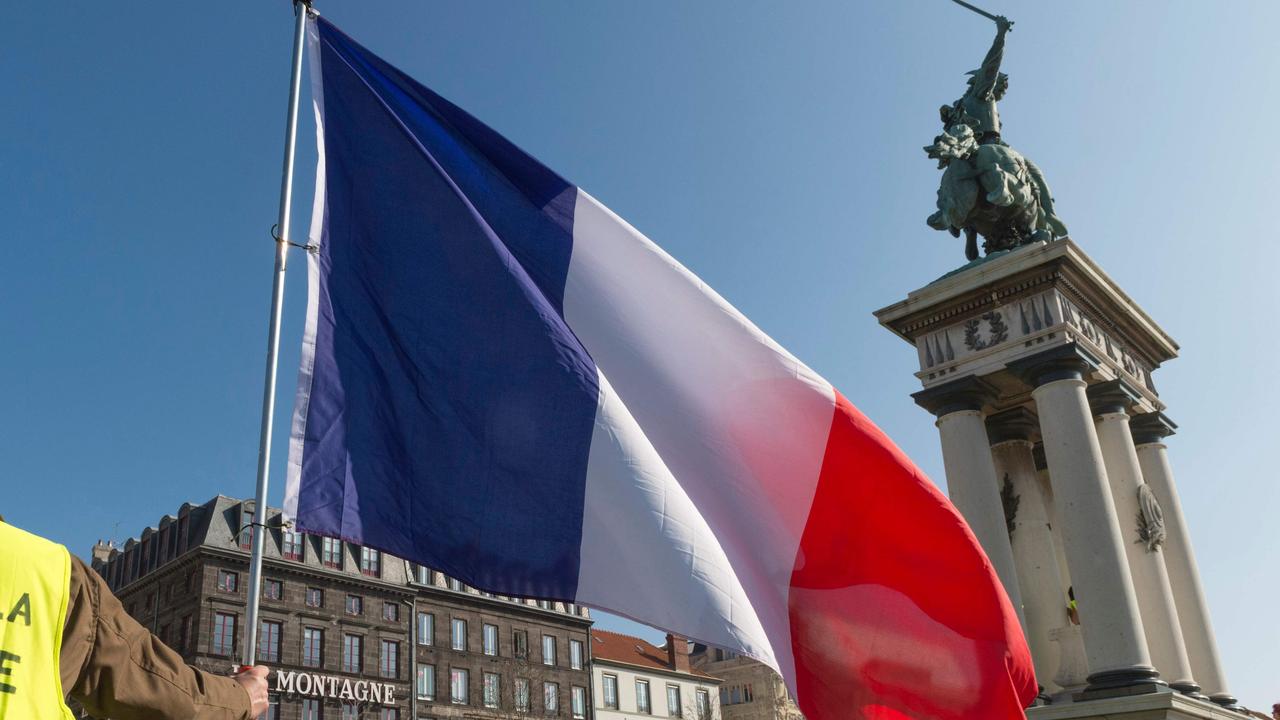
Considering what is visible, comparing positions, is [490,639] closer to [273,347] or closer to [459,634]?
[459,634]

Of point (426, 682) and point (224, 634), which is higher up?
point (224, 634)

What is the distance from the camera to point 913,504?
19.5 ft

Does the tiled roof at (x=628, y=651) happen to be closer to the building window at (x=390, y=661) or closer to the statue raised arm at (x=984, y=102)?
the building window at (x=390, y=661)

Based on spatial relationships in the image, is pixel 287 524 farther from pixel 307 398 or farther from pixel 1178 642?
pixel 1178 642

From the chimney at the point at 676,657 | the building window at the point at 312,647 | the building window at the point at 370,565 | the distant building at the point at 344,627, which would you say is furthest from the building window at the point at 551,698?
the building window at the point at 312,647

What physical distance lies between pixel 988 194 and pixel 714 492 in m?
13.3

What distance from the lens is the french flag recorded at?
5582mm

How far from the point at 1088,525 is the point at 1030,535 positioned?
2.25 meters

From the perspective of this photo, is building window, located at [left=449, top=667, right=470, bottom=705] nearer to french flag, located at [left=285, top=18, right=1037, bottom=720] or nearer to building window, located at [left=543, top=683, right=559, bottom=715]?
building window, located at [left=543, top=683, right=559, bottom=715]

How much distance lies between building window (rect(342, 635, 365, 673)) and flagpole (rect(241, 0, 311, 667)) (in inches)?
2394

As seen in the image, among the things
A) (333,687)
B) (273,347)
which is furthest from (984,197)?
(333,687)

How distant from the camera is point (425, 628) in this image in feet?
220

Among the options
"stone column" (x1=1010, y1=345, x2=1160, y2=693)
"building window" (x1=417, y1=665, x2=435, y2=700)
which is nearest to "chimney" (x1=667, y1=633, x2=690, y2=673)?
"building window" (x1=417, y1=665, x2=435, y2=700)

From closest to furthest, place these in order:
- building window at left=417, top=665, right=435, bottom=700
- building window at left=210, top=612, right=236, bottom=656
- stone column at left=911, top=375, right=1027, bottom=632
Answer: stone column at left=911, top=375, right=1027, bottom=632
building window at left=210, top=612, right=236, bottom=656
building window at left=417, top=665, right=435, bottom=700
